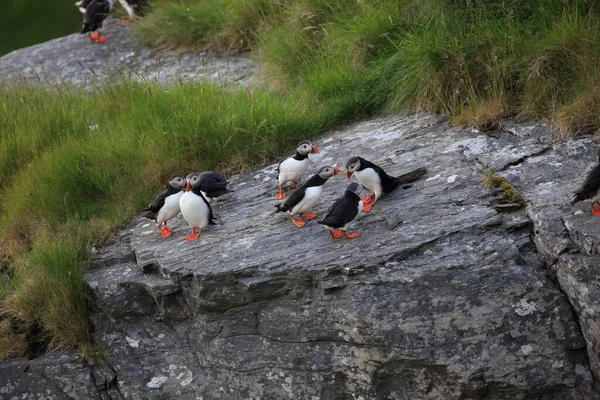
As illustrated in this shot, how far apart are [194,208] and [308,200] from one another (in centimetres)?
90

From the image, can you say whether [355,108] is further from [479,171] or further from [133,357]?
[133,357]

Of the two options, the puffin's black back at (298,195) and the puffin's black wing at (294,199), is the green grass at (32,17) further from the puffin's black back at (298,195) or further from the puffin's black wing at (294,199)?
the puffin's black wing at (294,199)

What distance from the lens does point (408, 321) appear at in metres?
5.82

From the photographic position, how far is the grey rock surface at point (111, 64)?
1073 cm

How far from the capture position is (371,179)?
6688 mm

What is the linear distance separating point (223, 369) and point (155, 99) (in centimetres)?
347

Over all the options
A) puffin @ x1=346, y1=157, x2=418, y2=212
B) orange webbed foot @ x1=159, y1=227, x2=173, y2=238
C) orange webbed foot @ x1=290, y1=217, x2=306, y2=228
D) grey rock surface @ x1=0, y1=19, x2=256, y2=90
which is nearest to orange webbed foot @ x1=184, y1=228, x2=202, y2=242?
orange webbed foot @ x1=159, y1=227, x2=173, y2=238

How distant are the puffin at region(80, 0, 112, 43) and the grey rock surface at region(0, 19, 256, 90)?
0.39ft

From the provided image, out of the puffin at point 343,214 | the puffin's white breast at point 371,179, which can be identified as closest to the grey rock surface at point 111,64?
the puffin's white breast at point 371,179

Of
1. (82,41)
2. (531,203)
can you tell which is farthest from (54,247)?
(82,41)

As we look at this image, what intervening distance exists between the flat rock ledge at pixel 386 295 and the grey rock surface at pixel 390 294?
1 cm

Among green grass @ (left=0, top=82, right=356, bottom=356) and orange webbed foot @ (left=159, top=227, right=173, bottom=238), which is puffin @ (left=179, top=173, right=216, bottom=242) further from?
green grass @ (left=0, top=82, right=356, bottom=356)

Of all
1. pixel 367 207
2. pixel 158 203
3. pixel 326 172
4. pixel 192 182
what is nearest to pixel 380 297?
pixel 367 207

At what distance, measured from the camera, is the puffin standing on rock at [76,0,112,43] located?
41.5 feet
